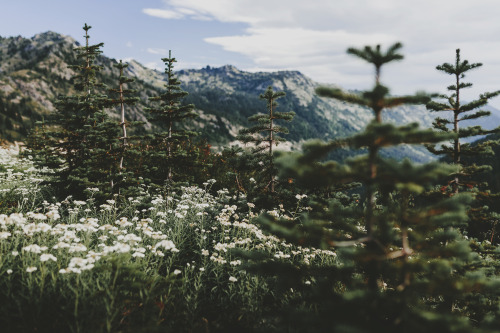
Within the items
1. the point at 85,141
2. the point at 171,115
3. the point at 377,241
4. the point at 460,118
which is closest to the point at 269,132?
the point at 171,115

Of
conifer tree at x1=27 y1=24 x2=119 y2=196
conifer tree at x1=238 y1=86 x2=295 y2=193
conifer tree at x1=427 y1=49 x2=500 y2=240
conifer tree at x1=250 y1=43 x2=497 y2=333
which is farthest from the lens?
conifer tree at x1=27 y1=24 x2=119 y2=196

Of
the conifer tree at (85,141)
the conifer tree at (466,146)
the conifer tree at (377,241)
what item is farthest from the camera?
the conifer tree at (85,141)

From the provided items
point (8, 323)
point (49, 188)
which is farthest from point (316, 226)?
point (49, 188)

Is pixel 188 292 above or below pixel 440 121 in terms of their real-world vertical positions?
below

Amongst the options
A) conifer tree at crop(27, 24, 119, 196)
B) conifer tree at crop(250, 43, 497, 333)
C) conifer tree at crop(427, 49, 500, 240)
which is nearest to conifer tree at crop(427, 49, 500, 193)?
conifer tree at crop(427, 49, 500, 240)

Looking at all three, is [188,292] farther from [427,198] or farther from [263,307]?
[427,198]

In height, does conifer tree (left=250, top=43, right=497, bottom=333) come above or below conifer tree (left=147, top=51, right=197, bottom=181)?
below

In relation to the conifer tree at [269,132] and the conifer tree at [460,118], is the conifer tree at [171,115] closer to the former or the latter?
the conifer tree at [269,132]

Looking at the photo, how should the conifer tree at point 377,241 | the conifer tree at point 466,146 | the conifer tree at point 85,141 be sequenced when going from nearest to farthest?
the conifer tree at point 377,241
the conifer tree at point 466,146
the conifer tree at point 85,141

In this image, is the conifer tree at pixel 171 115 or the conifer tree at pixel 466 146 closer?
the conifer tree at pixel 466 146

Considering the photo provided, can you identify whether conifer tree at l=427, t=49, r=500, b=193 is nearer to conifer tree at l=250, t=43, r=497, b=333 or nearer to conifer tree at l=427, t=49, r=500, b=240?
conifer tree at l=427, t=49, r=500, b=240

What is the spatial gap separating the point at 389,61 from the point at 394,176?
4.13 feet

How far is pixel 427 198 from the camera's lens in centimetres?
568

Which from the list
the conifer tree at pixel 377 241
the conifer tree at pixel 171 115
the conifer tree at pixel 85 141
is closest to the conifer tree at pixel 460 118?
the conifer tree at pixel 377 241
